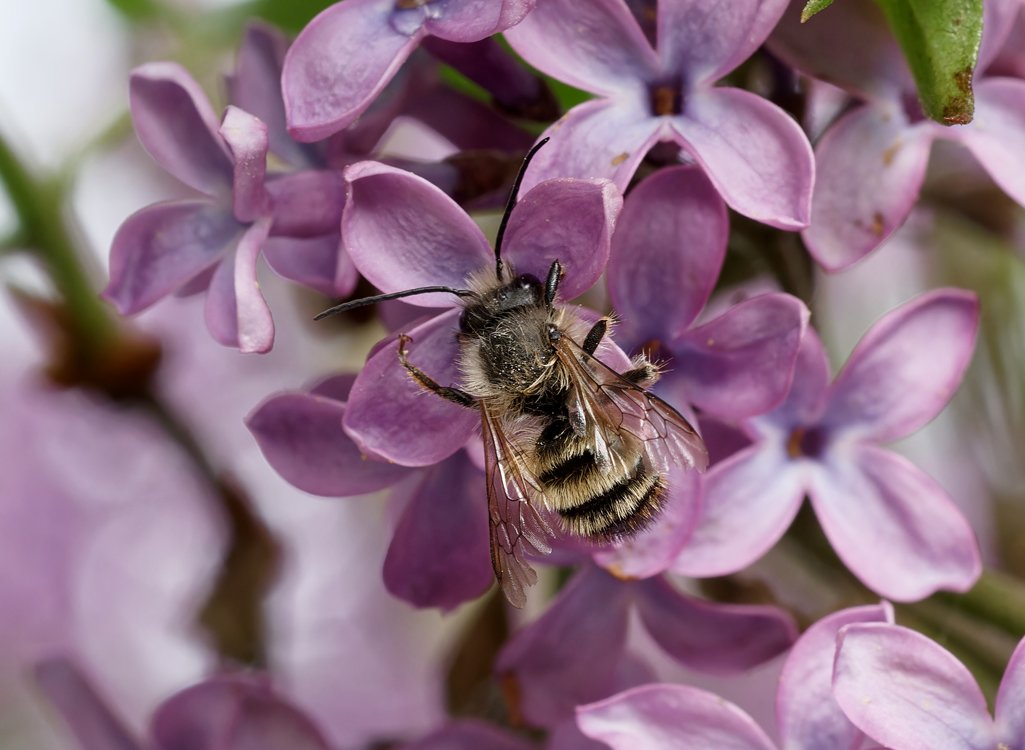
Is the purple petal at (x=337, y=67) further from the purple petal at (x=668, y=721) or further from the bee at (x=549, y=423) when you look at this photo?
the purple petal at (x=668, y=721)

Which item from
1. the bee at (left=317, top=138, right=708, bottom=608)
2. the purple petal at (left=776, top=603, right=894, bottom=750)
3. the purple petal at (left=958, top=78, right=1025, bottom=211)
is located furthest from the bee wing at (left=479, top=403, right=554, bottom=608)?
the purple petal at (left=958, top=78, right=1025, bottom=211)

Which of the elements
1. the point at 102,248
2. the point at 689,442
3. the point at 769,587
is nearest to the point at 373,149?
the point at 689,442

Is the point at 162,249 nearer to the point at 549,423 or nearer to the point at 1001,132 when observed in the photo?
the point at 549,423

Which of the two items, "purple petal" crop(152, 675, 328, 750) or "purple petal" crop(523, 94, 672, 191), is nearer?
"purple petal" crop(523, 94, 672, 191)

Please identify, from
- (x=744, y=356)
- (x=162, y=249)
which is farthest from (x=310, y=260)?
(x=744, y=356)

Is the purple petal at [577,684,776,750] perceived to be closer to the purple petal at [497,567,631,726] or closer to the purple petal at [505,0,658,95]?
the purple petal at [497,567,631,726]

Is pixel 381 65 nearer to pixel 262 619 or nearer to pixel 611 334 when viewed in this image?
pixel 611 334
